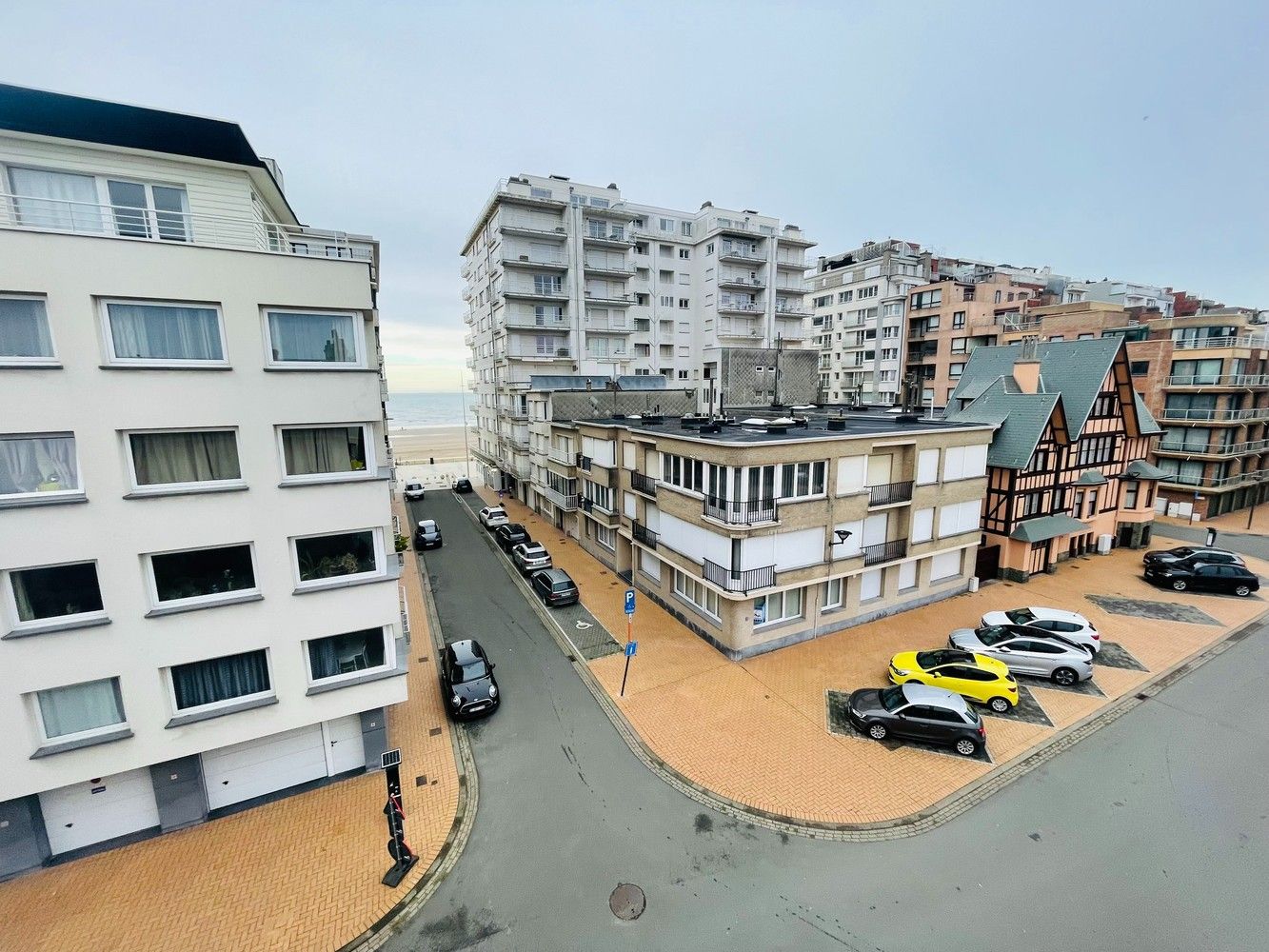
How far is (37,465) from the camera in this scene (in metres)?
9.38

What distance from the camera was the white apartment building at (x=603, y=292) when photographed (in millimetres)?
39281

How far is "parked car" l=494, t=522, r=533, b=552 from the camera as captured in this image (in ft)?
101

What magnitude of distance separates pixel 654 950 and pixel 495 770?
6088 millimetres

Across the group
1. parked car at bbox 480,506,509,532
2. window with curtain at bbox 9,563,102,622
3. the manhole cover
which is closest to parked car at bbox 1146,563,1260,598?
the manhole cover

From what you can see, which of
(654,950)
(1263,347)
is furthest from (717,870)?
(1263,347)

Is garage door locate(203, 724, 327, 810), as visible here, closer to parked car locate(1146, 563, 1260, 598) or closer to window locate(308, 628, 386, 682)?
window locate(308, 628, 386, 682)

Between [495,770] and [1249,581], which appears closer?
[495,770]

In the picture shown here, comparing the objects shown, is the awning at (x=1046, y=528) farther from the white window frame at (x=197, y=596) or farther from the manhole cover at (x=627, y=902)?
the white window frame at (x=197, y=596)

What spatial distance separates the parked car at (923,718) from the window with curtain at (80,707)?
689 inches

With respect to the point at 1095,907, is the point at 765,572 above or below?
above

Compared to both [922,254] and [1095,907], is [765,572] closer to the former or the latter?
[1095,907]

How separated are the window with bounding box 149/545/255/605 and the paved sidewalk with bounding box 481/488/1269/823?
10.7 m

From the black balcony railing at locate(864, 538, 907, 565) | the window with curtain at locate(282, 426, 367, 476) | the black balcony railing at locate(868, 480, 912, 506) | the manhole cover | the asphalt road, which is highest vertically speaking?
the window with curtain at locate(282, 426, 367, 476)

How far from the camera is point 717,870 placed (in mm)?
10500
